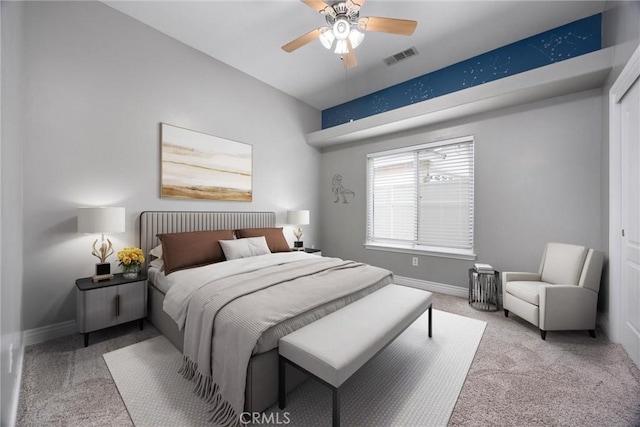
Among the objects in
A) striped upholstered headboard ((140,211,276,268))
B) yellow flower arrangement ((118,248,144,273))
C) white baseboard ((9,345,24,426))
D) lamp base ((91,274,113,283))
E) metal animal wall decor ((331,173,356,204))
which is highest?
metal animal wall decor ((331,173,356,204))

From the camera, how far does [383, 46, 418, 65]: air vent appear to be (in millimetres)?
3218

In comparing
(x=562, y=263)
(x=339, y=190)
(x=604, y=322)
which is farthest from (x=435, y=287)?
(x=339, y=190)

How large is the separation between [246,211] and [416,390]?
3069 millimetres

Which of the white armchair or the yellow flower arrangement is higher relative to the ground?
the yellow flower arrangement

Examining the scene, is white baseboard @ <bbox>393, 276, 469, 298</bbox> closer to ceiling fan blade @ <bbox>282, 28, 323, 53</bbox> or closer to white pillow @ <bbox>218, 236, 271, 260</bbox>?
white pillow @ <bbox>218, 236, 271, 260</bbox>

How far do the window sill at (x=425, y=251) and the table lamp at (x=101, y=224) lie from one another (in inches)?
138

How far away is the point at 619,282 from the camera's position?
222cm

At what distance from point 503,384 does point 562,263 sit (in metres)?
1.63

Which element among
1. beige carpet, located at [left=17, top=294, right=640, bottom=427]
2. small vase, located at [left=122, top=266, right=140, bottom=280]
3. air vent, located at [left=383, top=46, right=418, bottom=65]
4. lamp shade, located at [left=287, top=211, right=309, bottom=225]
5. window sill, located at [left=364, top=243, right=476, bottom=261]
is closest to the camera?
beige carpet, located at [left=17, top=294, right=640, bottom=427]

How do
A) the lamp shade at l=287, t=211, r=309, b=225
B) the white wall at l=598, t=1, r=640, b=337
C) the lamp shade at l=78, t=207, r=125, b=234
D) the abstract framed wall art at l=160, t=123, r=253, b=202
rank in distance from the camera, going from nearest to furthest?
the white wall at l=598, t=1, r=640, b=337 < the lamp shade at l=78, t=207, r=125, b=234 < the abstract framed wall art at l=160, t=123, r=253, b=202 < the lamp shade at l=287, t=211, r=309, b=225

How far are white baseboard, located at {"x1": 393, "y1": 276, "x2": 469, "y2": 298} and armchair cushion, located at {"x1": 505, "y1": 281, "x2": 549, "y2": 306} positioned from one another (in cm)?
80

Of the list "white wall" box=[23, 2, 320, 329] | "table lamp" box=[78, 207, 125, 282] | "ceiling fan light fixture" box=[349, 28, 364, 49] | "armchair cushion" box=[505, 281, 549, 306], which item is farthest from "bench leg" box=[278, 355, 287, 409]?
"ceiling fan light fixture" box=[349, 28, 364, 49]

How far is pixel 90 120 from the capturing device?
8.29 ft

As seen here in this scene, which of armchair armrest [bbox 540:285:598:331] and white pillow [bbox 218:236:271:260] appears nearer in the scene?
armchair armrest [bbox 540:285:598:331]
